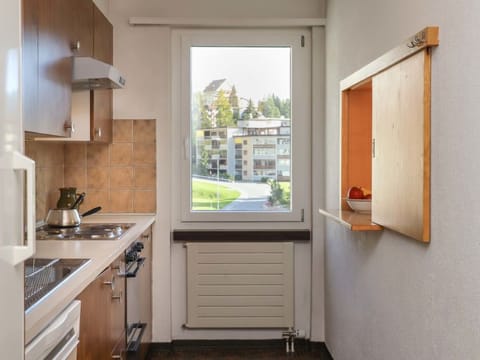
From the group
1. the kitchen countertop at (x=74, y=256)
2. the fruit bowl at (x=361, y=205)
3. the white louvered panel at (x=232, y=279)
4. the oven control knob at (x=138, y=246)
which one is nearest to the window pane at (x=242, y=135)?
the white louvered panel at (x=232, y=279)

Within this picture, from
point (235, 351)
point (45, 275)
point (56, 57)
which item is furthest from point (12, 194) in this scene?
point (235, 351)

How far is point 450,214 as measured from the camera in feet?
4.81

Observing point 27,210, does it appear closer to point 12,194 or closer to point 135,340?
point 12,194

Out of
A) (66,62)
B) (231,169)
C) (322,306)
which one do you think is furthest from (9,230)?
(322,306)

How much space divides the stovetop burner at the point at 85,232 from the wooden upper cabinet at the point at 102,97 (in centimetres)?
50

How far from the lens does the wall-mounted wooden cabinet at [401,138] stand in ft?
5.32

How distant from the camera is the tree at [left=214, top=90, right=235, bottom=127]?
11.6ft

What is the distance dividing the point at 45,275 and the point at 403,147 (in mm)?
1311

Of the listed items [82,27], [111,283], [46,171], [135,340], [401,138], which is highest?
[82,27]

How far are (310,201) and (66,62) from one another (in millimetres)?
1856

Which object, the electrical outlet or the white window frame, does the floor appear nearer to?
the electrical outlet

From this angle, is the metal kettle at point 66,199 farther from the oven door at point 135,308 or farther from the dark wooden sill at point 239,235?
the dark wooden sill at point 239,235

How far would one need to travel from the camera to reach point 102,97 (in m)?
3.09

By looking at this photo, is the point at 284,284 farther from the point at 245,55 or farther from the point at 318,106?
the point at 245,55
